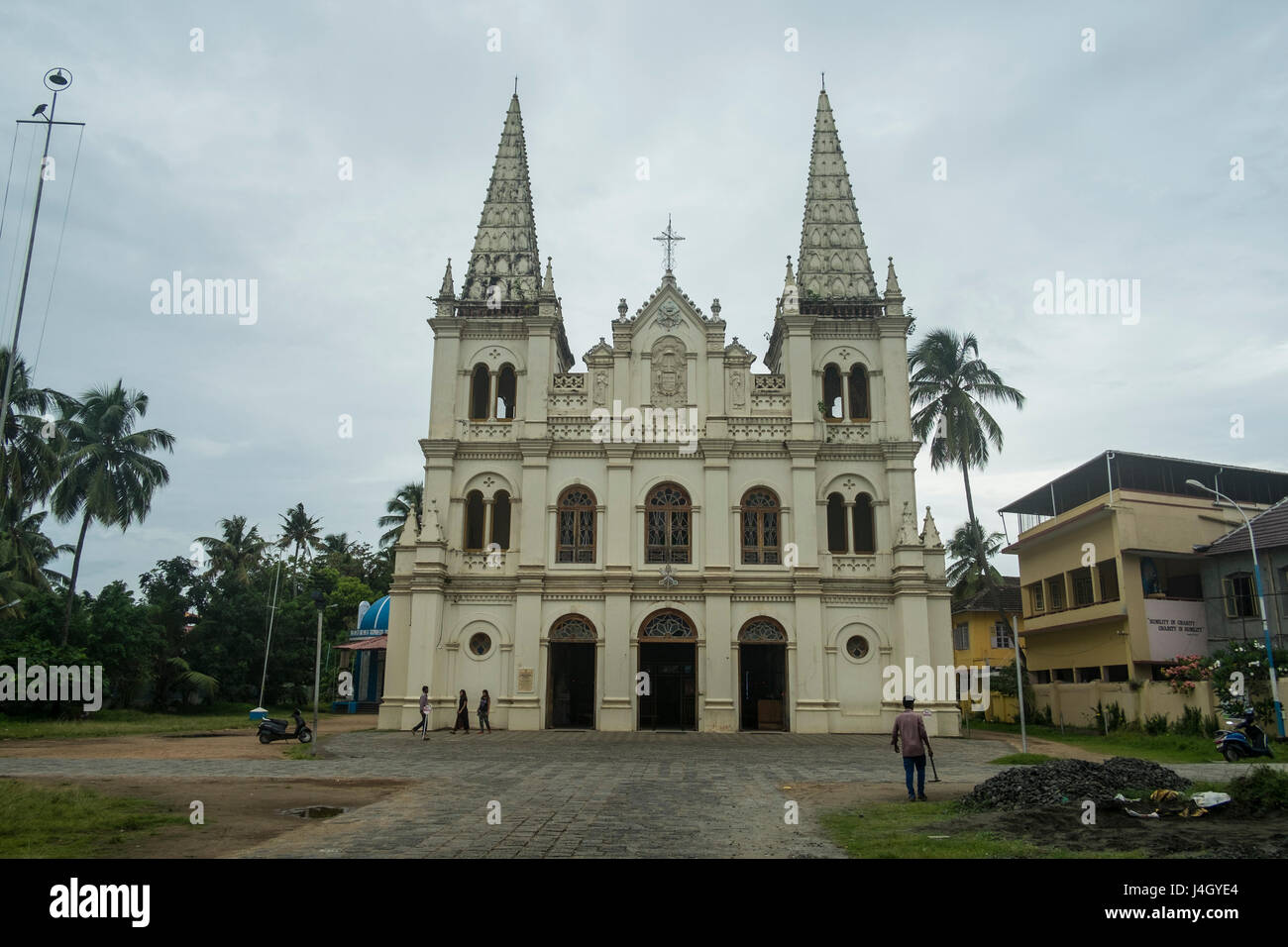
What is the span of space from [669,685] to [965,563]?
29.9 m

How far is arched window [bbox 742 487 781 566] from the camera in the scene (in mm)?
30094

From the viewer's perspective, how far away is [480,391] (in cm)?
3225

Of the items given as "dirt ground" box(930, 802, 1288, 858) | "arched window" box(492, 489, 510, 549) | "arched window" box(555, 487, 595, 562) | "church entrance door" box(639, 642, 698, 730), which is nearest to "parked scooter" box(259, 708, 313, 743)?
"arched window" box(492, 489, 510, 549)

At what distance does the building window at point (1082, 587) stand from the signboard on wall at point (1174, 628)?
285 cm

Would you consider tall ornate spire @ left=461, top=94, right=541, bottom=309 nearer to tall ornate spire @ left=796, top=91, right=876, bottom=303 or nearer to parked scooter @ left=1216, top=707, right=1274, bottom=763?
tall ornate spire @ left=796, top=91, right=876, bottom=303

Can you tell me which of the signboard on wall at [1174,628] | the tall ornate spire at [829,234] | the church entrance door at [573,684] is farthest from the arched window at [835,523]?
the signboard on wall at [1174,628]

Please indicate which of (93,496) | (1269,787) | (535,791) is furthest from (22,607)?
(1269,787)

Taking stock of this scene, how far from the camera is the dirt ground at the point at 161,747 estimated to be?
19.7 meters

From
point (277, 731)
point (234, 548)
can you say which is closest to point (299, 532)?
point (234, 548)

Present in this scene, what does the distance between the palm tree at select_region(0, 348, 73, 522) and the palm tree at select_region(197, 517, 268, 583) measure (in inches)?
837

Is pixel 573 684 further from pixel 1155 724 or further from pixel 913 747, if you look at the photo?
pixel 913 747

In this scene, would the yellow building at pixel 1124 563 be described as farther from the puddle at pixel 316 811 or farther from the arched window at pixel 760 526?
the puddle at pixel 316 811
